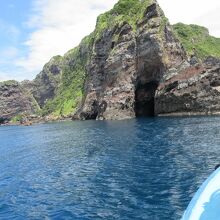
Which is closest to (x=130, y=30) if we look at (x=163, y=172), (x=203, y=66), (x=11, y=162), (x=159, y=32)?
(x=159, y=32)

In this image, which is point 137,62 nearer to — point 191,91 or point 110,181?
point 191,91

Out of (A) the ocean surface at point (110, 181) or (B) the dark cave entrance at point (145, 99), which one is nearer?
(A) the ocean surface at point (110, 181)

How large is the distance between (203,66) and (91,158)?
272 ft

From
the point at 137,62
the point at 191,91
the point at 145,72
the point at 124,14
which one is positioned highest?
the point at 124,14

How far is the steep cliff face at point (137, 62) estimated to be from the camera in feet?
455

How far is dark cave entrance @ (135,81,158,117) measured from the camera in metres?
145

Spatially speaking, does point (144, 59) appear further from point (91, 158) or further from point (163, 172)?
point (163, 172)

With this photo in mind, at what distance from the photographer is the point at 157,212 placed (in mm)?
25000

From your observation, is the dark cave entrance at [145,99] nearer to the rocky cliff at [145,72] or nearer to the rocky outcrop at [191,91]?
the rocky cliff at [145,72]

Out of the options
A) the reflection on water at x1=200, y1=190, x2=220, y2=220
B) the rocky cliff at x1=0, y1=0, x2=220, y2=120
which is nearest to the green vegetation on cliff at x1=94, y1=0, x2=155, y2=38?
the rocky cliff at x1=0, y1=0, x2=220, y2=120

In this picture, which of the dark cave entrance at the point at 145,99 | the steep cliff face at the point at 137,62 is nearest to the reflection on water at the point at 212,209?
the steep cliff face at the point at 137,62

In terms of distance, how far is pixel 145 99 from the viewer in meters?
147

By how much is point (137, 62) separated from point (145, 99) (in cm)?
1576

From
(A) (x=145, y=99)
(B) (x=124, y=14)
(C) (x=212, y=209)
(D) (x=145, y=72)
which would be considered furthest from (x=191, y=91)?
(C) (x=212, y=209)
